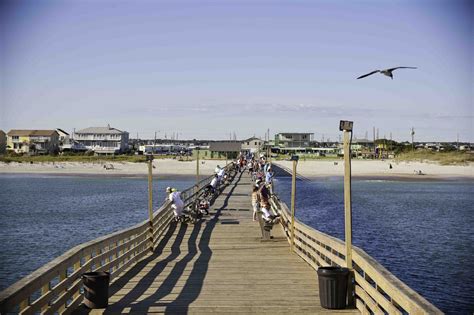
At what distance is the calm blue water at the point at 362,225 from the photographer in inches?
763

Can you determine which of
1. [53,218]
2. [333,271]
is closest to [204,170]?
[53,218]

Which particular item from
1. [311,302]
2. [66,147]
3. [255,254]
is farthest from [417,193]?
[66,147]

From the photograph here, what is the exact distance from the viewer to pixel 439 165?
105 meters

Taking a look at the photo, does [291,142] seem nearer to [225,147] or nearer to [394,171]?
[225,147]

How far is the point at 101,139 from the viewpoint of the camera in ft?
456

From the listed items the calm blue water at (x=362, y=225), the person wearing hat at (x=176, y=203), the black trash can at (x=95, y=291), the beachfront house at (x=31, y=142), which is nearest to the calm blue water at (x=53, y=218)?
the calm blue water at (x=362, y=225)

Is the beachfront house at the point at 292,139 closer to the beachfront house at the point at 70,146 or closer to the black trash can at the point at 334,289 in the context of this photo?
the beachfront house at the point at 70,146

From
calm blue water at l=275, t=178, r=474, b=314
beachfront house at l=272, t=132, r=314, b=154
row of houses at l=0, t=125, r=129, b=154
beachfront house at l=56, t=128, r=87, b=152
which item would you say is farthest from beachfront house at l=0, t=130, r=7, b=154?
calm blue water at l=275, t=178, r=474, b=314

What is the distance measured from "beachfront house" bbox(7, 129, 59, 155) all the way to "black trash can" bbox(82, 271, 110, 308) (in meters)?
131

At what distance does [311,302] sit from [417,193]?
180 feet

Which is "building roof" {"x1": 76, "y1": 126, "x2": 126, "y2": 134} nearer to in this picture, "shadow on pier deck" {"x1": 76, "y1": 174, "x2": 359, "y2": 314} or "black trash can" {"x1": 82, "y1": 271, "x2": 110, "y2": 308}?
"shadow on pier deck" {"x1": 76, "y1": 174, "x2": 359, "y2": 314}

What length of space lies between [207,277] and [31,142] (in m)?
130

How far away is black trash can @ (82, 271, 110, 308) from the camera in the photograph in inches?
313

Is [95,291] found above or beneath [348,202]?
beneath
